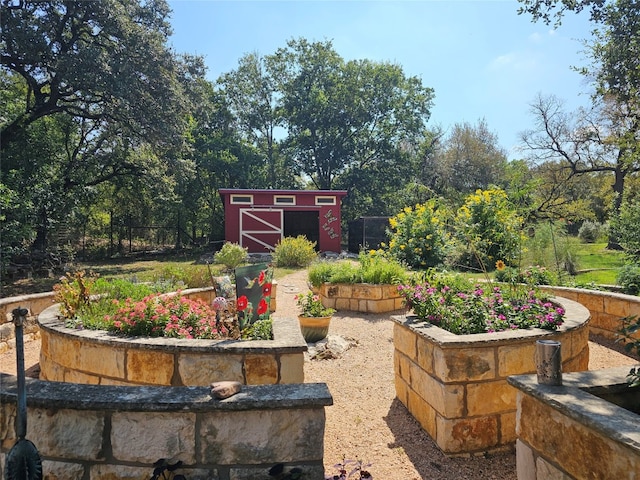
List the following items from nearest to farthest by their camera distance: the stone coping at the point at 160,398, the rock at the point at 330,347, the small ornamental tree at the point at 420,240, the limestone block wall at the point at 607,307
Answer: the stone coping at the point at 160,398 → the rock at the point at 330,347 → the limestone block wall at the point at 607,307 → the small ornamental tree at the point at 420,240

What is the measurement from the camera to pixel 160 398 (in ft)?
5.57

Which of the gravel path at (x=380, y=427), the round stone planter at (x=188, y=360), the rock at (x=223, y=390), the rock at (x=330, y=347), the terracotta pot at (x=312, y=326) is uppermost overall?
the rock at (x=223, y=390)

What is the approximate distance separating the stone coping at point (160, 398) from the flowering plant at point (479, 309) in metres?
1.84

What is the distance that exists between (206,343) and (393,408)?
1.82 meters

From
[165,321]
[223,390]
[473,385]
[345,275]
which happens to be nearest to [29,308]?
[165,321]

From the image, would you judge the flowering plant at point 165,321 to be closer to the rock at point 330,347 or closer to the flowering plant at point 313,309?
the rock at point 330,347

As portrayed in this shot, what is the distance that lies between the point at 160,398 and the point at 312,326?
12.2 ft

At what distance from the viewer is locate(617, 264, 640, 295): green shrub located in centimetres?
615

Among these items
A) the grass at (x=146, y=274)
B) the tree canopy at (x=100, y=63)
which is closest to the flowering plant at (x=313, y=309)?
the grass at (x=146, y=274)

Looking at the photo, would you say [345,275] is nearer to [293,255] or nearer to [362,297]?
[362,297]

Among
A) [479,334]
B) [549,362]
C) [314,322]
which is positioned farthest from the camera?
[314,322]

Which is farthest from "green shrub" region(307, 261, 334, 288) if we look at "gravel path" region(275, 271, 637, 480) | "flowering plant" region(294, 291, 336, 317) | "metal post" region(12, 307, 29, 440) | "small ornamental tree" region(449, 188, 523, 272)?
"metal post" region(12, 307, 29, 440)

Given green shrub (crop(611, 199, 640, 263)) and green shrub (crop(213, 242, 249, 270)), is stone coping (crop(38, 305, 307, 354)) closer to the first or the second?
green shrub (crop(611, 199, 640, 263))

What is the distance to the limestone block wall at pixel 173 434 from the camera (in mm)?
1658
